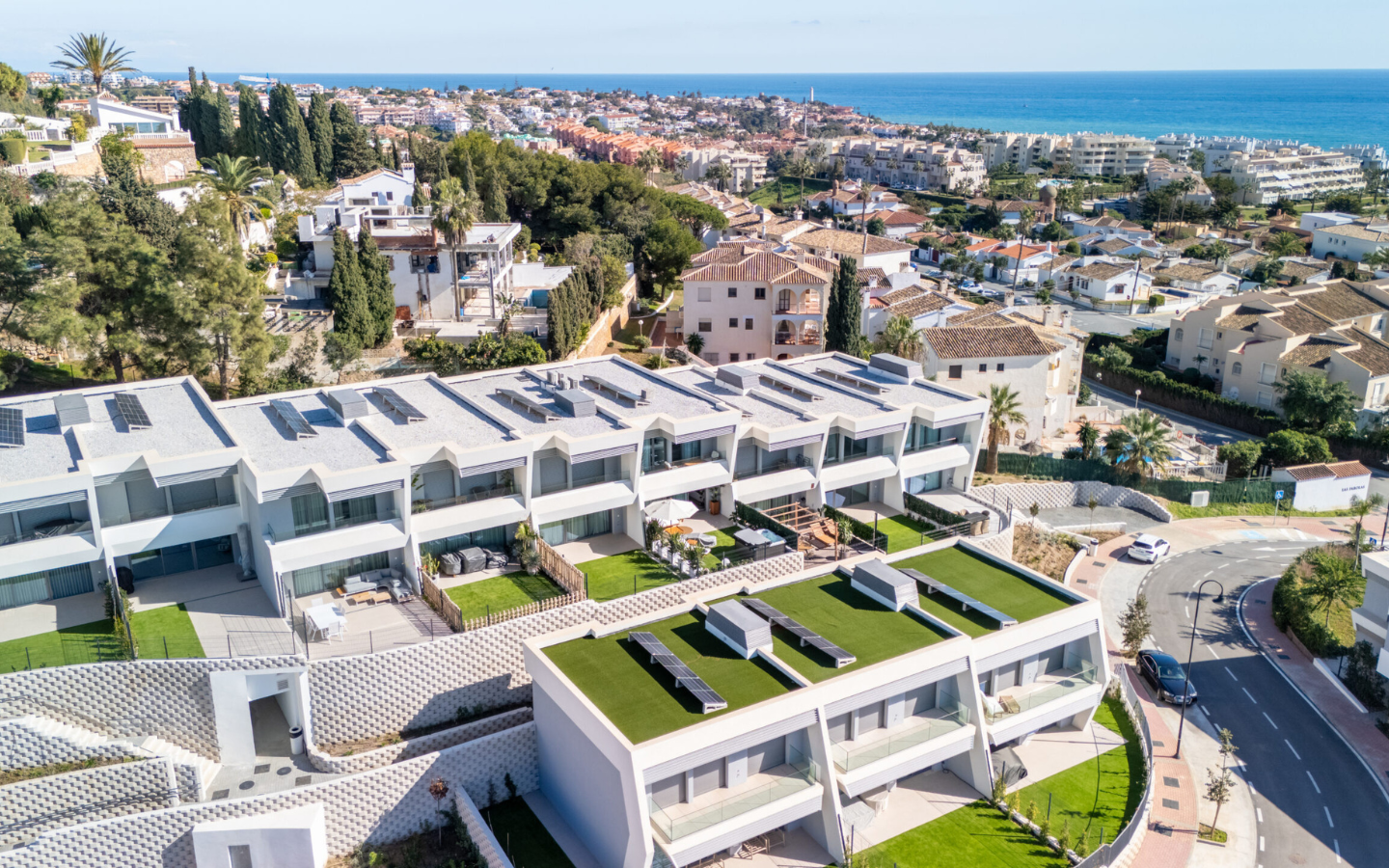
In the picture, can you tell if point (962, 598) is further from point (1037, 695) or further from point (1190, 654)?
point (1190, 654)

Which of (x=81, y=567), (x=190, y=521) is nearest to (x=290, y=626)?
(x=190, y=521)

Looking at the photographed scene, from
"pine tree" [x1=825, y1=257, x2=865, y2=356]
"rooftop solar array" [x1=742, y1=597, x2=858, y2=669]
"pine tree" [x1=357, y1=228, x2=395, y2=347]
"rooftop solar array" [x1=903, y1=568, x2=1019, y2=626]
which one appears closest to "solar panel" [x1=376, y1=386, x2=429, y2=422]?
"rooftop solar array" [x1=742, y1=597, x2=858, y2=669]

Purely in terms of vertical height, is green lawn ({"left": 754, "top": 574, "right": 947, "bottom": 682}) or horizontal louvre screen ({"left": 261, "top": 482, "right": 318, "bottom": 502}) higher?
horizontal louvre screen ({"left": 261, "top": 482, "right": 318, "bottom": 502})

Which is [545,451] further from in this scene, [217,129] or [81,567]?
[217,129]

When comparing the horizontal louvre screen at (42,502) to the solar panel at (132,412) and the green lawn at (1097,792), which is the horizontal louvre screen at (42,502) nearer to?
the solar panel at (132,412)

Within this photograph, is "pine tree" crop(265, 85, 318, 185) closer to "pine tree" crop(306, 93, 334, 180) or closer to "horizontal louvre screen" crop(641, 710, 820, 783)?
"pine tree" crop(306, 93, 334, 180)
